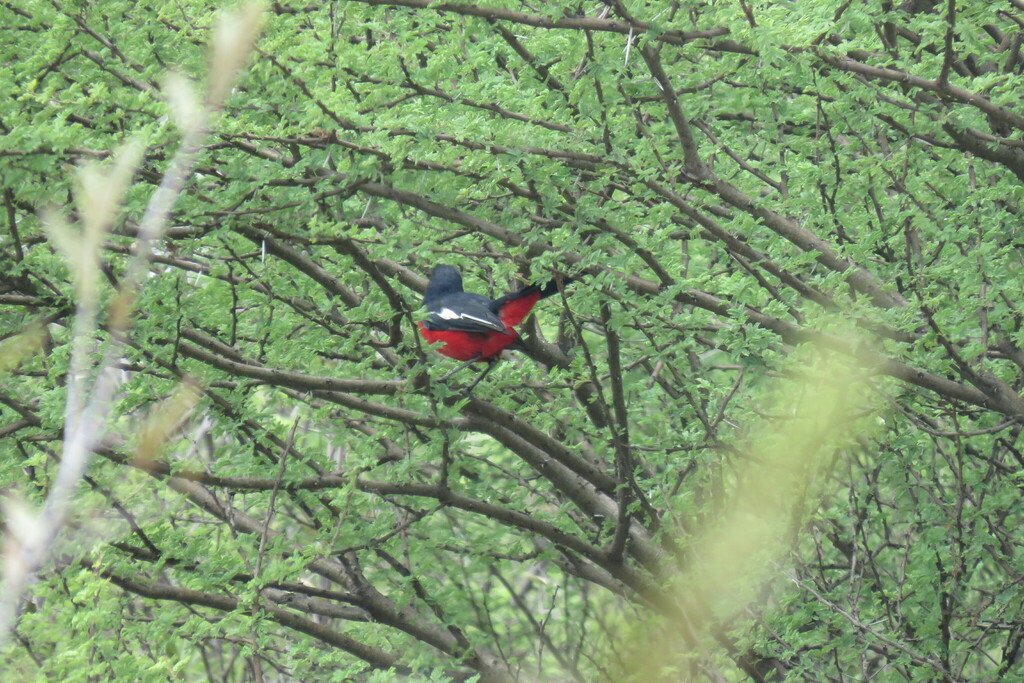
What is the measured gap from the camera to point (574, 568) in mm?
6570

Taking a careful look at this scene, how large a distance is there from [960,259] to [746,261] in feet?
3.24

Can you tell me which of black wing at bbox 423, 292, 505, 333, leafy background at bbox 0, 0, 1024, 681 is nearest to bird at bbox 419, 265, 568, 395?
black wing at bbox 423, 292, 505, 333

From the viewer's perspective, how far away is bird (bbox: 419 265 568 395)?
5.54 meters

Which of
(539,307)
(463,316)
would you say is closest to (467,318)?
(463,316)

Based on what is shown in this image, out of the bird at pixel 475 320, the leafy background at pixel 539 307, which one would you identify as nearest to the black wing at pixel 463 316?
the bird at pixel 475 320

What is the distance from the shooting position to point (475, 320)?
18.3ft

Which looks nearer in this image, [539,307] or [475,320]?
[475,320]

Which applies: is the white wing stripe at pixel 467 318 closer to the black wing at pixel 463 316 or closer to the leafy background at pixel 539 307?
the black wing at pixel 463 316

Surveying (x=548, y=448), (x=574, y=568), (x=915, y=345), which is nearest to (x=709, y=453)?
(x=548, y=448)

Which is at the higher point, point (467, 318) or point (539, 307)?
point (539, 307)

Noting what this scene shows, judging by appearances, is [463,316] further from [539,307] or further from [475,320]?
[539,307]

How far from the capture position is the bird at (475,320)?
18.2ft

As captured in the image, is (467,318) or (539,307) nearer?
(467,318)

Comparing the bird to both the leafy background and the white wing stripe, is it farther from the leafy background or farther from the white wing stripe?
the leafy background
